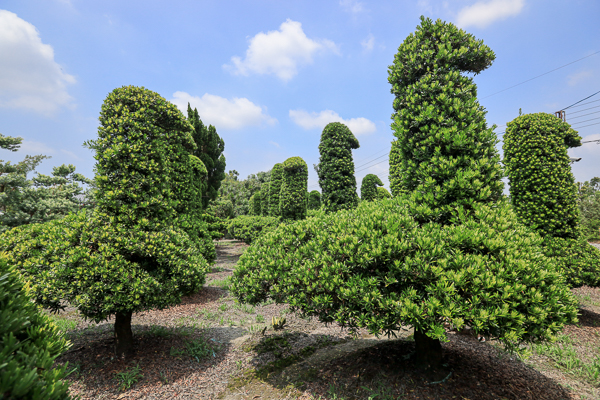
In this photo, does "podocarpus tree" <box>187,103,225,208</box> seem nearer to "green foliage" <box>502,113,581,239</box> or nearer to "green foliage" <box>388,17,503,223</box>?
"green foliage" <box>388,17,503,223</box>

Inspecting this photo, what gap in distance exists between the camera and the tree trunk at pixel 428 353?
3811 millimetres

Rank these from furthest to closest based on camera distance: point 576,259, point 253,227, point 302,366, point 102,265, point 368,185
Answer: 1. point 368,185
2. point 253,227
3. point 576,259
4. point 302,366
5. point 102,265

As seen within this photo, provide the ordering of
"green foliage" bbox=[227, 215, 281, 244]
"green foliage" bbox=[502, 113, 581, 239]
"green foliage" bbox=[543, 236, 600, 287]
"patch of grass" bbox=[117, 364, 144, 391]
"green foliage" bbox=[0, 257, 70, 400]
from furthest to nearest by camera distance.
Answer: "green foliage" bbox=[227, 215, 281, 244], "green foliage" bbox=[502, 113, 581, 239], "green foliage" bbox=[543, 236, 600, 287], "patch of grass" bbox=[117, 364, 144, 391], "green foliage" bbox=[0, 257, 70, 400]

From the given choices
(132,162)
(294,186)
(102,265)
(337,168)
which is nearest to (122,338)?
(102,265)

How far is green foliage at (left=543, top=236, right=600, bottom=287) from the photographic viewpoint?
648 cm

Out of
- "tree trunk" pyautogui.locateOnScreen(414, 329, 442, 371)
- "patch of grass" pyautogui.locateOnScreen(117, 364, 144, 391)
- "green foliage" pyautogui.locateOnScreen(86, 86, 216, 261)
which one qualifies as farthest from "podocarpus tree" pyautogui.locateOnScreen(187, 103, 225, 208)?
"tree trunk" pyautogui.locateOnScreen(414, 329, 442, 371)

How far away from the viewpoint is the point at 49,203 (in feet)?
34.7

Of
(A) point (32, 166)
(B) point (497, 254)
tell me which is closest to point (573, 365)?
(B) point (497, 254)

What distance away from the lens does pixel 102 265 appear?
4.01m

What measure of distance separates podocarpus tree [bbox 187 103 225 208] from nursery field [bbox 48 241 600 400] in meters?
11.3

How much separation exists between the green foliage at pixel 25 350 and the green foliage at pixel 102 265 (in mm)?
2204

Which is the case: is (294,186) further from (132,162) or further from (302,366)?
(302,366)

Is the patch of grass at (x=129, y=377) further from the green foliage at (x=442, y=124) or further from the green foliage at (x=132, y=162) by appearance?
the green foliage at (x=442, y=124)

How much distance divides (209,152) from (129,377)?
1488 centimetres
